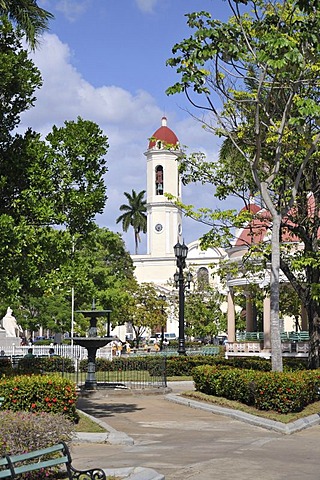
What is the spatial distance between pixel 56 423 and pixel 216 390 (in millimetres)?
9918

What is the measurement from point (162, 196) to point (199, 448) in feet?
284

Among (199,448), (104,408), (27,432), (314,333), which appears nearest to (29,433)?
(27,432)

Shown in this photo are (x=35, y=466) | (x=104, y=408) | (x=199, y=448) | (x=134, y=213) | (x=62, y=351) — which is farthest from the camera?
(x=134, y=213)

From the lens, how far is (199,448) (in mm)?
12719

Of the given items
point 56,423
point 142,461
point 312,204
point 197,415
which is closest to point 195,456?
point 142,461

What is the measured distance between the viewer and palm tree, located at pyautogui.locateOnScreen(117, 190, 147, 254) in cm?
11006

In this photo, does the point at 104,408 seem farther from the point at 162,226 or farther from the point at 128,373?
the point at 162,226

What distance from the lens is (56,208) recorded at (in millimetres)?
15664

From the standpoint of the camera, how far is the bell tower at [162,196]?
314 ft

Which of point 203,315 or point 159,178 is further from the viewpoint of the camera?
point 159,178

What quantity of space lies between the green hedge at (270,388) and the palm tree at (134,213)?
296ft

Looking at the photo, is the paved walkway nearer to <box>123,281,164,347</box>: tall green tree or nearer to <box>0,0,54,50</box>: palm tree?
<box>0,0,54,50</box>: palm tree

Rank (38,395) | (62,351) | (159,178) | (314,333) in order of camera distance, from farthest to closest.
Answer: (159,178)
(62,351)
(314,333)
(38,395)

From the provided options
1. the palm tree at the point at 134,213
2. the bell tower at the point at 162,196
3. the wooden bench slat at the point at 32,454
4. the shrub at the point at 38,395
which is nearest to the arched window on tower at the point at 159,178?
the bell tower at the point at 162,196
